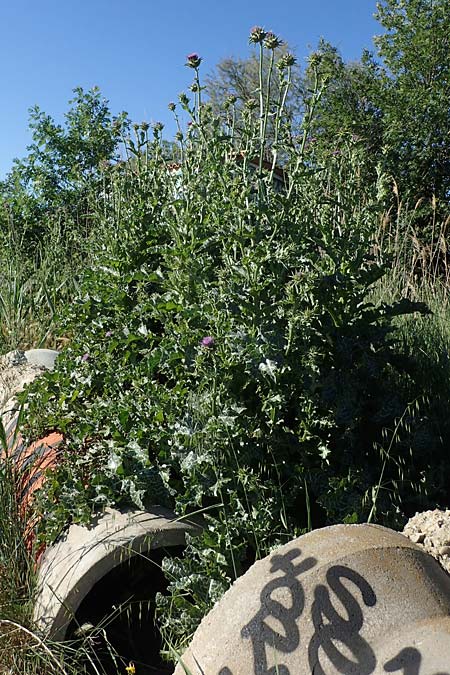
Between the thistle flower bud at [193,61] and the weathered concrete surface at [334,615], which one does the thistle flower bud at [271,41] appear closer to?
the thistle flower bud at [193,61]

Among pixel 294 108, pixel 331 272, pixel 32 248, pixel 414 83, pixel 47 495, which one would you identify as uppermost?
pixel 294 108

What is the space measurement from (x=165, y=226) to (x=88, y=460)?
1.31 meters

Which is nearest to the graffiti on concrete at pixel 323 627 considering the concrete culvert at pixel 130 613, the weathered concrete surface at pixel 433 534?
the weathered concrete surface at pixel 433 534

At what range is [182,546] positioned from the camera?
304 centimetres

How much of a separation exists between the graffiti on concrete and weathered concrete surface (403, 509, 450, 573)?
16.9 inches

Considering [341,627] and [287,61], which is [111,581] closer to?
[341,627]

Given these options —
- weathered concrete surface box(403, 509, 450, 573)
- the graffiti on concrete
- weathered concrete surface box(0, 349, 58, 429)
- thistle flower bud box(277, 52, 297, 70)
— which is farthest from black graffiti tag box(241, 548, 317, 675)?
weathered concrete surface box(0, 349, 58, 429)

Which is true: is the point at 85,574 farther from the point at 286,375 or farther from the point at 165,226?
the point at 165,226

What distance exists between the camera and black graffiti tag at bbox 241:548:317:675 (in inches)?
67.2

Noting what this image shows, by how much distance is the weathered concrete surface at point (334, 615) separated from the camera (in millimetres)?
1650

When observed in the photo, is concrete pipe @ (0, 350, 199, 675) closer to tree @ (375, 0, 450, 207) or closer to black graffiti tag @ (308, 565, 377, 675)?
black graffiti tag @ (308, 565, 377, 675)

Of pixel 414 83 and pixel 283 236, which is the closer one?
pixel 283 236

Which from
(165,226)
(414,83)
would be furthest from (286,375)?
(414,83)

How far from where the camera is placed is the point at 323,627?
5.56 feet
